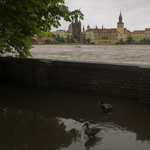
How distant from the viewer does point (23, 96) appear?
7730mm

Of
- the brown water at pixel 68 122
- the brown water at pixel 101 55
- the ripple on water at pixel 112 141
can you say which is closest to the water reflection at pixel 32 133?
the brown water at pixel 68 122

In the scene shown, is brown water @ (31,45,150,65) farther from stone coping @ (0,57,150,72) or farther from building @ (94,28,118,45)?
building @ (94,28,118,45)

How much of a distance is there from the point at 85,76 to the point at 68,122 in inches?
112

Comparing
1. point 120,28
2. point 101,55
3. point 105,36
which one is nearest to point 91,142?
point 101,55

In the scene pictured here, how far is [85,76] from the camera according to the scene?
777 cm

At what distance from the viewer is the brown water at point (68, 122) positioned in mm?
4180

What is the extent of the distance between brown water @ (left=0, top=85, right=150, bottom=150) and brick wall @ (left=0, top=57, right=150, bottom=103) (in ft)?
1.29

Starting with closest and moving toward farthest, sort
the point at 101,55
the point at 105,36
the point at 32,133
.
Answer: the point at 32,133 < the point at 101,55 < the point at 105,36

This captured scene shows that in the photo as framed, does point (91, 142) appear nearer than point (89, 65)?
Yes

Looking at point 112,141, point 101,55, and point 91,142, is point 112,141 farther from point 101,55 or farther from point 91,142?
point 101,55

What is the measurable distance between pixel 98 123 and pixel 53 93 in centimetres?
328

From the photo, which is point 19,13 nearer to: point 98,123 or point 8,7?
point 8,7

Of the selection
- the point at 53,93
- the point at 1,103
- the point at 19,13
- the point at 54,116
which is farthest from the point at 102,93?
the point at 19,13

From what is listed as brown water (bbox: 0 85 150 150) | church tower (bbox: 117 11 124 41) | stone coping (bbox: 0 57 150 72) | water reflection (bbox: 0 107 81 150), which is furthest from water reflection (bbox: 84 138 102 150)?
church tower (bbox: 117 11 124 41)
